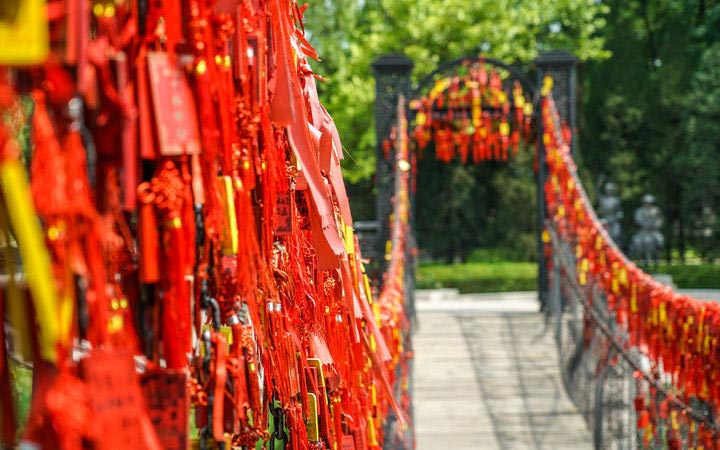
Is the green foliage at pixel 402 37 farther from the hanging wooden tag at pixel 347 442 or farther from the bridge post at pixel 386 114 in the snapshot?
the hanging wooden tag at pixel 347 442

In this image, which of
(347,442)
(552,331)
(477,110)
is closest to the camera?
(347,442)

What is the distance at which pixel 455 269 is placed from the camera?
28.4 meters

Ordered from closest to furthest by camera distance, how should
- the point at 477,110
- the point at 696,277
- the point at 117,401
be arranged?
the point at 117,401 < the point at 477,110 < the point at 696,277

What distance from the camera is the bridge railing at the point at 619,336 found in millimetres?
5176

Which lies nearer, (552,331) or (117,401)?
(117,401)

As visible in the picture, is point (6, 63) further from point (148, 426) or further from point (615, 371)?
point (615, 371)

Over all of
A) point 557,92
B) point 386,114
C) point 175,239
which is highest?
point 557,92

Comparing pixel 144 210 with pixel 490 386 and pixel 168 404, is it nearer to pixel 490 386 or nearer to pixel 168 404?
pixel 168 404

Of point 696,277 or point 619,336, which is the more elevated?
point 619,336

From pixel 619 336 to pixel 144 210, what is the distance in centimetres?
684

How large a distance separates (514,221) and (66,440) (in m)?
32.0

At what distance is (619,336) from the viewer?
305 inches

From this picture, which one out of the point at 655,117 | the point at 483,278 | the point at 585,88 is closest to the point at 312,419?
the point at 483,278

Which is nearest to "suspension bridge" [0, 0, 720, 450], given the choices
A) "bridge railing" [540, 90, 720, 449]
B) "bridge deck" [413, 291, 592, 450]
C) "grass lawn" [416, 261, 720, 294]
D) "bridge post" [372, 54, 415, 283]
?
"bridge railing" [540, 90, 720, 449]
